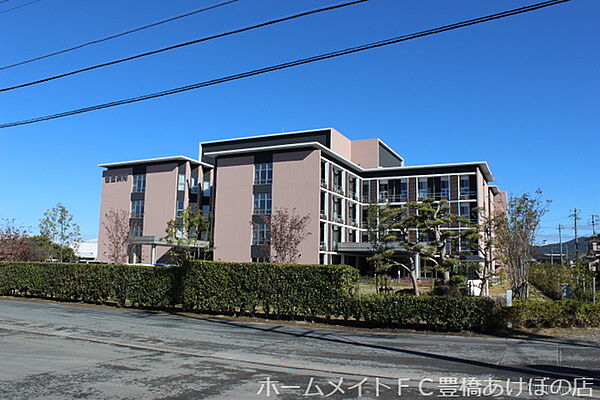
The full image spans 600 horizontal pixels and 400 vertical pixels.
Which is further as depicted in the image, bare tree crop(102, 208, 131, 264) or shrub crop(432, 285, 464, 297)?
bare tree crop(102, 208, 131, 264)

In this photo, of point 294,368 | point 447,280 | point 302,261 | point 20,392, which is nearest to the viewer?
point 20,392

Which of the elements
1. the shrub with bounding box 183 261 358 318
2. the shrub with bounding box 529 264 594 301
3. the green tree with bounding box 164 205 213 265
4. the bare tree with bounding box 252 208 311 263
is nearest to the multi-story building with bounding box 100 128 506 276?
the bare tree with bounding box 252 208 311 263

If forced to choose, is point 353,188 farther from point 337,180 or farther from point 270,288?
point 270,288

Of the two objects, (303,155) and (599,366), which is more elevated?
(303,155)

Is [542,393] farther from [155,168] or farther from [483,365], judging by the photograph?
[155,168]

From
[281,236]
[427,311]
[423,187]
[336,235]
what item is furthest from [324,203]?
[427,311]

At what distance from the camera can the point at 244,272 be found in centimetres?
1828

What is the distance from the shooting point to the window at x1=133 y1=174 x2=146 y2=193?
5912 centimetres

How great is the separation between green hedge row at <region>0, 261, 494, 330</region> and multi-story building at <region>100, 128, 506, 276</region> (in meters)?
25.6

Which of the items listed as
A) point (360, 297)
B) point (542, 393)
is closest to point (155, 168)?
point (360, 297)

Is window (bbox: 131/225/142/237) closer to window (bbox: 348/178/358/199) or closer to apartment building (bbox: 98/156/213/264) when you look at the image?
apartment building (bbox: 98/156/213/264)

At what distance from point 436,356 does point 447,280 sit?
13.0 meters

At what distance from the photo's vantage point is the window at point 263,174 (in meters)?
51.1

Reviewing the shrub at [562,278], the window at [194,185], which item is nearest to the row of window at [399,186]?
the window at [194,185]
